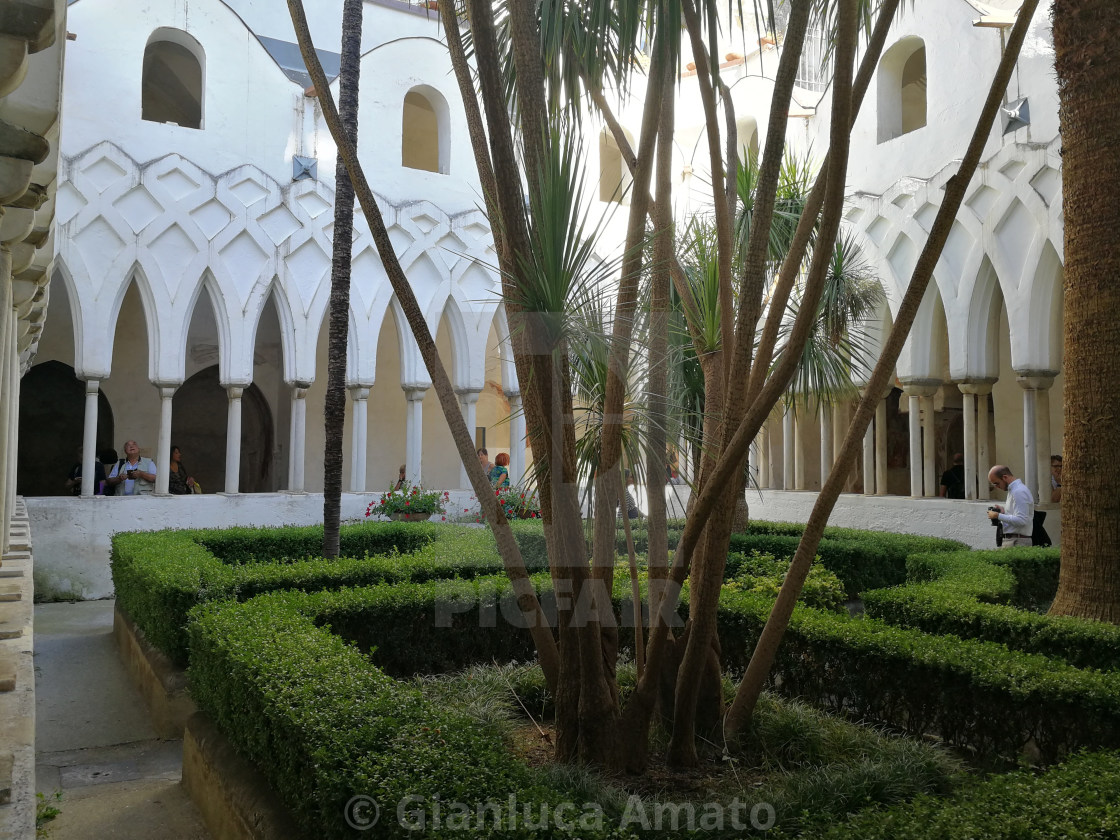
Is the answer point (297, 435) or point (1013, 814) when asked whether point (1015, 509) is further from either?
point (297, 435)

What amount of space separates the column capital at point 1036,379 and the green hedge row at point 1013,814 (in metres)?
9.07

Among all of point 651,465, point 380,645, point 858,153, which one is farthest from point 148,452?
point 651,465

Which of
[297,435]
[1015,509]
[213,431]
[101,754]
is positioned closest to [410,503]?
[297,435]

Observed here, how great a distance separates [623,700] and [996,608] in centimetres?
251

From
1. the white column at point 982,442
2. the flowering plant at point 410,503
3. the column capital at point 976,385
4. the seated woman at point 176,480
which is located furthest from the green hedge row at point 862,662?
the white column at point 982,442

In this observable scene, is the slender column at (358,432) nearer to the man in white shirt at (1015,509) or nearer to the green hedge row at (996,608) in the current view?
the green hedge row at (996,608)

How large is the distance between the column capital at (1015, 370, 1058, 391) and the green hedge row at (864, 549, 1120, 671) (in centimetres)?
378

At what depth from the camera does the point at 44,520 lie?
10.8 m

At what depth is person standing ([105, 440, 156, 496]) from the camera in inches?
459

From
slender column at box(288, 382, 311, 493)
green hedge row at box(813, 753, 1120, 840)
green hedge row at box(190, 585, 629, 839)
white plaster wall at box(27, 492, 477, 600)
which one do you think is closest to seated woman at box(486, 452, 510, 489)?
slender column at box(288, 382, 311, 493)

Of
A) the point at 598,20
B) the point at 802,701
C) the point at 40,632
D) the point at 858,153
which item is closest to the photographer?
the point at 598,20

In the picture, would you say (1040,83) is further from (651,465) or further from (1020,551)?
(651,465)

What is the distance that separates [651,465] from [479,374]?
427 inches

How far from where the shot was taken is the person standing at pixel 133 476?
11.7m
